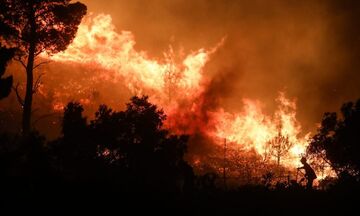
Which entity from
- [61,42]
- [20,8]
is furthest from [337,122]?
[20,8]

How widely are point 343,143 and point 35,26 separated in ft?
77.2

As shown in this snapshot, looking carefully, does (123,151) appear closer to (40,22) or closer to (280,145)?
(40,22)

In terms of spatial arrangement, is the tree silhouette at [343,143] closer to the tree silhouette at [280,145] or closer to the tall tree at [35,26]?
the tall tree at [35,26]

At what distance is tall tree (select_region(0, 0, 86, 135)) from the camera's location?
22641mm

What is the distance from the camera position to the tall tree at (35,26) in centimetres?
2264

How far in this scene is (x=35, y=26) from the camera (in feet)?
76.3

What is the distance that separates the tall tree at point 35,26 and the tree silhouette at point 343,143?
21.4m

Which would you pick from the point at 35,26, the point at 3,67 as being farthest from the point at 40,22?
the point at 3,67

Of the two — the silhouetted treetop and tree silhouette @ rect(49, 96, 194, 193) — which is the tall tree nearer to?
the silhouetted treetop

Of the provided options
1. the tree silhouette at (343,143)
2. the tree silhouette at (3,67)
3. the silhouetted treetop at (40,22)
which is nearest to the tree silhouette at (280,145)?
the tree silhouette at (343,143)

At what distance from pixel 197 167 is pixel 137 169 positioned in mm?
53101

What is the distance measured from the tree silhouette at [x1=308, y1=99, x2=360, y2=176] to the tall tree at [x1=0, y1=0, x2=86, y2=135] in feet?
70.2

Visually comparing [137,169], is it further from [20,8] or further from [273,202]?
[20,8]

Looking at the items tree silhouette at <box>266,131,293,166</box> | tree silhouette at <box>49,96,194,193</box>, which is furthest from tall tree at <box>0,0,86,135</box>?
tree silhouette at <box>266,131,293,166</box>
